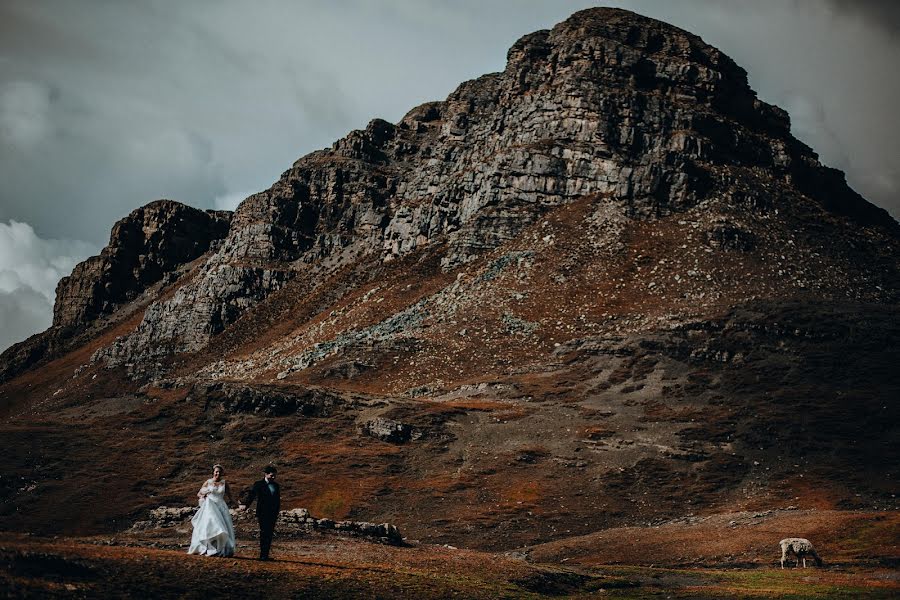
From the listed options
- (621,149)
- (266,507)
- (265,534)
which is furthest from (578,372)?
(265,534)

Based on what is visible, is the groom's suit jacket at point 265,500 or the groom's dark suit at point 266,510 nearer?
the groom's dark suit at point 266,510

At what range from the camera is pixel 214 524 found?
2642 cm

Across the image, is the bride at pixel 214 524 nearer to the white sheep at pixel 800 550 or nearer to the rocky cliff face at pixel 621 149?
the white sheep at pixel 800 550

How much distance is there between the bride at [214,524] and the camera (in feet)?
86.4

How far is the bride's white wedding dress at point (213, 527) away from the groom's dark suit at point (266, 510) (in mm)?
1162

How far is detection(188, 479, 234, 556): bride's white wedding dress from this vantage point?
1037 inches

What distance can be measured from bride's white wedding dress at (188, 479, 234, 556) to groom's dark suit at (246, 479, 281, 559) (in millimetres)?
1162

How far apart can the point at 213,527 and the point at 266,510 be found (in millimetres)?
1984

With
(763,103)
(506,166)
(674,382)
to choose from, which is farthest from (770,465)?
(763,103)

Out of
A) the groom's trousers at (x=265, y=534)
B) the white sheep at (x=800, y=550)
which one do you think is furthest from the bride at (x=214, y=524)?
the white sheep at (x=800, y=550)

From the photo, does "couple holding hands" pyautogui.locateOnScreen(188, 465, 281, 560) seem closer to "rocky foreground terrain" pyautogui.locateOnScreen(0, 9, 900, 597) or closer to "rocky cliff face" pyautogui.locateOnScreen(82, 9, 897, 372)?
"rocky foreground terrain" pyautogui.locateOnScreen(0, 9, 900, 597)

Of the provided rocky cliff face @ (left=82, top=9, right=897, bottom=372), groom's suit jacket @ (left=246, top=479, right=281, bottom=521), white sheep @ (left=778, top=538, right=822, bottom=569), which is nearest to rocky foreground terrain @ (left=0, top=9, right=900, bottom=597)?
rocky cliff face @ (left=82, top=9, right=897, bottom=372)

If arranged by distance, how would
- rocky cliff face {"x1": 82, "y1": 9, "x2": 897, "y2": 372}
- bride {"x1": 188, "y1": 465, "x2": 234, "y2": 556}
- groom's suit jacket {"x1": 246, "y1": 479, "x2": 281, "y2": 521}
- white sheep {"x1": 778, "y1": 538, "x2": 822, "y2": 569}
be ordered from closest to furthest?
bride {"x1": 188, "y1": 465, "x2": 234, "y2": 556} → groom's suit jacket {"x1": 246, "y1": 479, "x2": 281, "y2": 521} → white sheep {"x1": 778, "y1": 538, "x2": 822, "y2": 569} → rocky cliff face {"x1": 82, "y1": 9, "x2": 897, "y2": 372}

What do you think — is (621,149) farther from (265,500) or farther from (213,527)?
(213,527)
